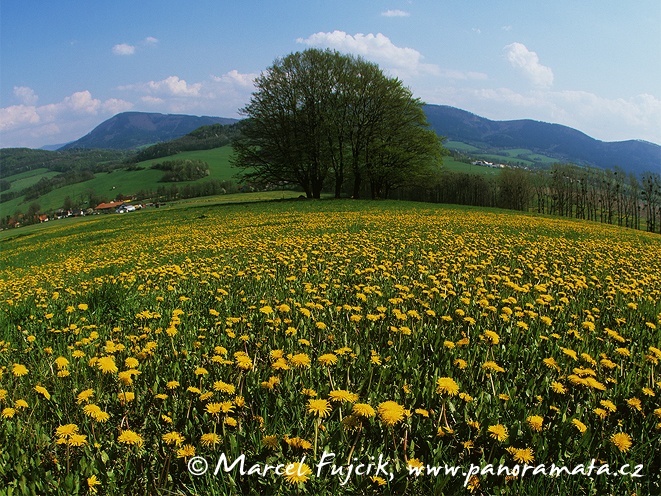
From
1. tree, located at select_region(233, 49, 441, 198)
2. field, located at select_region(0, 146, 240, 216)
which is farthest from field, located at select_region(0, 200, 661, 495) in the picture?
field, located at select_region(0, 146, 240, 216)

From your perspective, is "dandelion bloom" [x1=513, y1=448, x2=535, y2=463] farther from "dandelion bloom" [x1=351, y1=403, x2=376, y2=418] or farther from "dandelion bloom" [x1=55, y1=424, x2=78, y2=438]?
"dandelion bloom" [x1=55, y1=424, x2=78, y2=438]

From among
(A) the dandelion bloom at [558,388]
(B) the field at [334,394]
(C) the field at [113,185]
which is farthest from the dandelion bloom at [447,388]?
(C) the field at [113,185]

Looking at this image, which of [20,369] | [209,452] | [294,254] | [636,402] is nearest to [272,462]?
[209,452]

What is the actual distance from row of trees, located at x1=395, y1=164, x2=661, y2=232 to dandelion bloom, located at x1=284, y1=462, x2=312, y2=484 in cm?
7108

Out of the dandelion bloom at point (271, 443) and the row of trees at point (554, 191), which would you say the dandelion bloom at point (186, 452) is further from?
the row of trees at point (554, 191)

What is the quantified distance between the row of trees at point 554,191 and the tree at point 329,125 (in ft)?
104

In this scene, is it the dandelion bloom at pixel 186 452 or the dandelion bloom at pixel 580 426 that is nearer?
the dandelion bloom at pixel 186 452

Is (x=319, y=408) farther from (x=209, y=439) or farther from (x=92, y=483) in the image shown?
(x=92, y=483)

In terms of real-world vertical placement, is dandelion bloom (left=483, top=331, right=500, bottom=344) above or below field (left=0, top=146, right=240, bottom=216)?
below

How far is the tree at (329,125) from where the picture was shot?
3678 centimetres

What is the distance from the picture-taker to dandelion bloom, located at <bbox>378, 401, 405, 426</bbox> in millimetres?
1890

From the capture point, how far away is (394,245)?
9469mm

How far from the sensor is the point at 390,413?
1.92m

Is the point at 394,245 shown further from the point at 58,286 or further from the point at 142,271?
the point at 58,286
